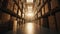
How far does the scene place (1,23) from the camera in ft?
7.22

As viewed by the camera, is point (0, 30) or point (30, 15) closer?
point (0, 30)

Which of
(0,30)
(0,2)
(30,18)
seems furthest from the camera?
(30,18)

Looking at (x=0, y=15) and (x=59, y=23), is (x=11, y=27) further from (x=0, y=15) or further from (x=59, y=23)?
(x=59, y=23)

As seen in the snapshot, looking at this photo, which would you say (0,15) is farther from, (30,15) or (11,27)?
(30,15)

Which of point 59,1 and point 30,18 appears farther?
A: point 30,18

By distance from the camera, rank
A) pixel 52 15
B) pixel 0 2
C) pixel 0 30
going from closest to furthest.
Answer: pixel 0 30, pixel 0 2, pixel 52 15

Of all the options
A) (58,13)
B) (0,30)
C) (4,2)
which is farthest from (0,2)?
(58,13)

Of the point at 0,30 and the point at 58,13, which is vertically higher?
the point at 58,13

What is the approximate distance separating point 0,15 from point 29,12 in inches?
571

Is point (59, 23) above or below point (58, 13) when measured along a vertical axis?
below

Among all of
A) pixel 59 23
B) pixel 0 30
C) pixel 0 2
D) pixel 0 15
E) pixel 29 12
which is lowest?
pixel 0 30

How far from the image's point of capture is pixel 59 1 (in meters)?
2.23

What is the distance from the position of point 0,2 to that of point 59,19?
5.36 feet

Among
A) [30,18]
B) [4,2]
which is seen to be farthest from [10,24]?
[30,18]
